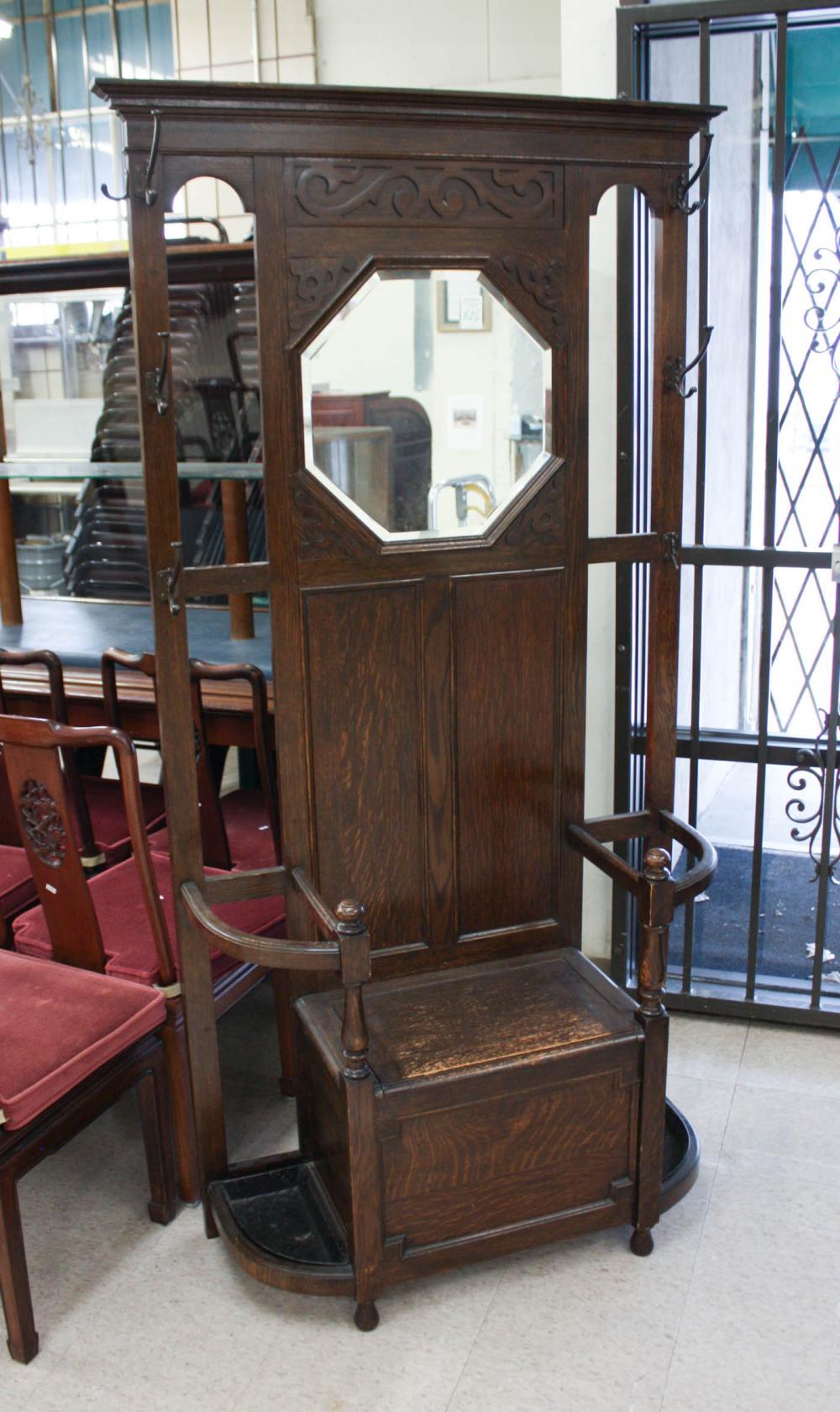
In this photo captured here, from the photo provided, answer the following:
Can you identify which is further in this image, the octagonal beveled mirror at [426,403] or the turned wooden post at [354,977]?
the octagonal beveled mirror at [426,403]

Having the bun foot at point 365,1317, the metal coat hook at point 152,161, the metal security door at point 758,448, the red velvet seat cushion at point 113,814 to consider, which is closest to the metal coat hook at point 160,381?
the metal coat hook at point 152,161

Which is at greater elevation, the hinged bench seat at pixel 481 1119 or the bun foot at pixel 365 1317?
the hinged bench seat at pixel 481 1119

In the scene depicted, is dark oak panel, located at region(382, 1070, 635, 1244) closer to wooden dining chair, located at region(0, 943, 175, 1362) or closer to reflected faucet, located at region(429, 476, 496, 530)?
wooden dining chair, located at region(0, 943, 175, 1362)

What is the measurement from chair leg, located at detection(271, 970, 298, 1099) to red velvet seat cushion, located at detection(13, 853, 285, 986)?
4.1 inches

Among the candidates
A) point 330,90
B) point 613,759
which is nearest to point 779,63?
point 330,90

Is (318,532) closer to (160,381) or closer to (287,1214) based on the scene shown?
(160,381)

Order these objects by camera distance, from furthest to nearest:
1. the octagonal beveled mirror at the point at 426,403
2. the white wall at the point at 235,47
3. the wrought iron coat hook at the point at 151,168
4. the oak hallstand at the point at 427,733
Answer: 1. the white wall at the point at 235,47
2. the octagonal beveled mirror at the point at 426,403
3. the oak hallstand at the point at 427,733
4. the wrought iron coat hook at the point at 151,168

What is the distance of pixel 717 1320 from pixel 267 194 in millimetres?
1951

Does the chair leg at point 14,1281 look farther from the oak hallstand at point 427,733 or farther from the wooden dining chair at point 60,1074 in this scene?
the oak hallstand at point 427,733

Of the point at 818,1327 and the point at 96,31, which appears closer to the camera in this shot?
the point at 818,1327

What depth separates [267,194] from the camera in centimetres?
188

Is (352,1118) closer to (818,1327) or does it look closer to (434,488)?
(818,1327)

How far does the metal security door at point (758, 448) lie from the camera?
259cm

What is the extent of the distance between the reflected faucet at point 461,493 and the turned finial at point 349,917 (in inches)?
27.0
